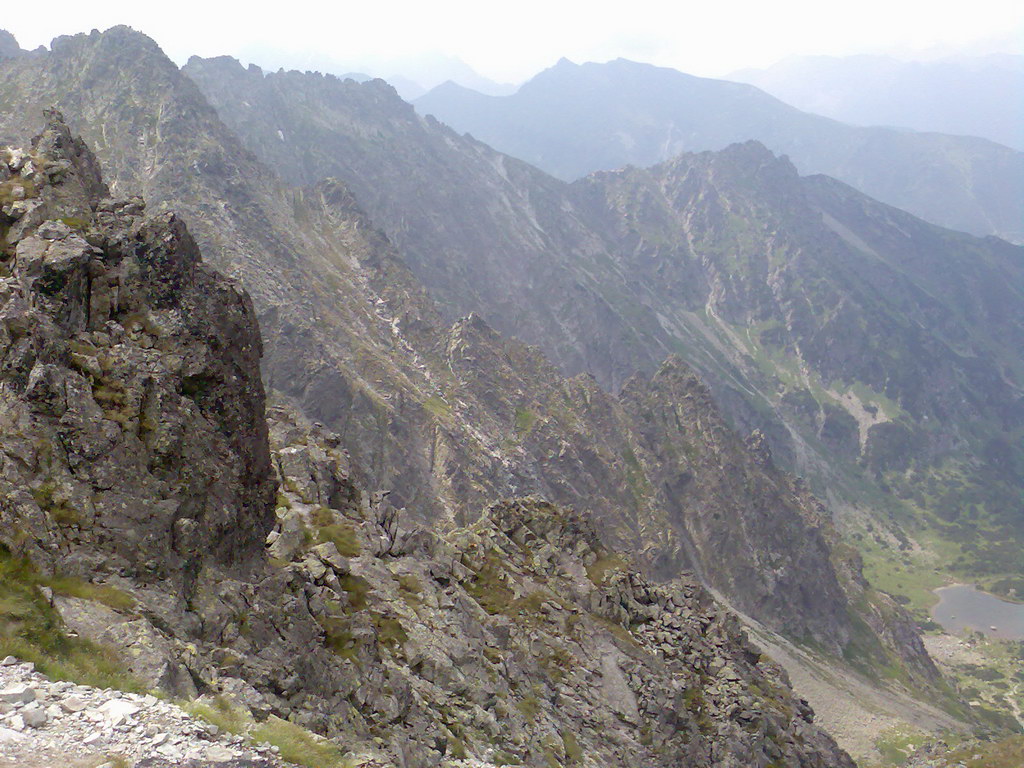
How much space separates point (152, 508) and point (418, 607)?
2247cm

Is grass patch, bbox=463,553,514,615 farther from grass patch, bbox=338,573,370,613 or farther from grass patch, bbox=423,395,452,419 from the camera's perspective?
grass patch, bbox=423,395,452,419

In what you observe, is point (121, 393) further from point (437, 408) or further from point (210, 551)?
point (437, 408)

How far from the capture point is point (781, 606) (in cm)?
18600

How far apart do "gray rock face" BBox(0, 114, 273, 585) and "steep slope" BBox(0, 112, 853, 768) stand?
8 cm

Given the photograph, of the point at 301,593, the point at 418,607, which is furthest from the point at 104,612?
the point at 418,607

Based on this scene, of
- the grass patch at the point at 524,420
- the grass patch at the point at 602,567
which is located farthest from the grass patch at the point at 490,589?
the grass patch at the point at 524,420

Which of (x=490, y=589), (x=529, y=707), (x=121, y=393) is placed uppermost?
(x=121, y=393)

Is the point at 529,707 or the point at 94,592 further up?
the point at 94,592

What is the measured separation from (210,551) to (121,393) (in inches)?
288

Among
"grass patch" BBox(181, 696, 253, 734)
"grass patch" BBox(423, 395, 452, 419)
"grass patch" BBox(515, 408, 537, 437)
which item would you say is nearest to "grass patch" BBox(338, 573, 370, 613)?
"grass patch" BBox(181, 696, 253, 734)

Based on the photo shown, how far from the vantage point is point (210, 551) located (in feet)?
90.8

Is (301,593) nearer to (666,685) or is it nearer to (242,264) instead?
(666,685)

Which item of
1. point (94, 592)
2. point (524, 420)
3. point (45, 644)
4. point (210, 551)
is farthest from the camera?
point (524, 420)

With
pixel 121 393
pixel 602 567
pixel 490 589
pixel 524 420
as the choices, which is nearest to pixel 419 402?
pixel 524 420
